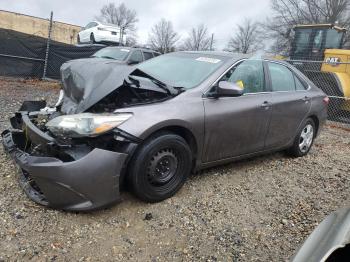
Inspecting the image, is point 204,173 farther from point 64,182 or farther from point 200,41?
point 200,41

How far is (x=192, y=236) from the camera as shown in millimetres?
3021

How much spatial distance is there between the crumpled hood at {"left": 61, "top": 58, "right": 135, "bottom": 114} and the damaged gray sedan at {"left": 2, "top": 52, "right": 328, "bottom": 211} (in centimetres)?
1

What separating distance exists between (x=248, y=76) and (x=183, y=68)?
84 centimetres

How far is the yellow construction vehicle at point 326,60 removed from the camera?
979cm

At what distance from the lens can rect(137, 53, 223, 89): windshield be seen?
3.89 meters

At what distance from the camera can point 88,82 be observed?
3.42 meters

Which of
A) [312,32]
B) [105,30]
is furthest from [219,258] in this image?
[105,30]

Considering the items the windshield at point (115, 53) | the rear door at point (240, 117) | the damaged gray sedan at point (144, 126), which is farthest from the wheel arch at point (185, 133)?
the windshield at point (115, 53)

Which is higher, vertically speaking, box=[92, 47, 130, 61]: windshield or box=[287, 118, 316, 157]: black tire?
box=[92, 47, 130, 61]: windshield

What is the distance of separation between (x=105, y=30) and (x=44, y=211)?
19466 millimetres

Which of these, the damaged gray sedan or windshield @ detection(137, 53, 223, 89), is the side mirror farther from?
windshield @ detection(137, 53, 223, 89)

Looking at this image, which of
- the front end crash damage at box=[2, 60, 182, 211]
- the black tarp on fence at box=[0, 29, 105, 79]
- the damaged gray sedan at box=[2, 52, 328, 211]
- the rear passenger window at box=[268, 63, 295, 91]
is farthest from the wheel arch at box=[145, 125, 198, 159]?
the black tarp on fence at box=[0, 29, 105, 79]

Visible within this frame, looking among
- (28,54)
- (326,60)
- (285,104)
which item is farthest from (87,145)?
(28,54)

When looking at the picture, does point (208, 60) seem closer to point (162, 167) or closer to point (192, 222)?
point (162, 167)
